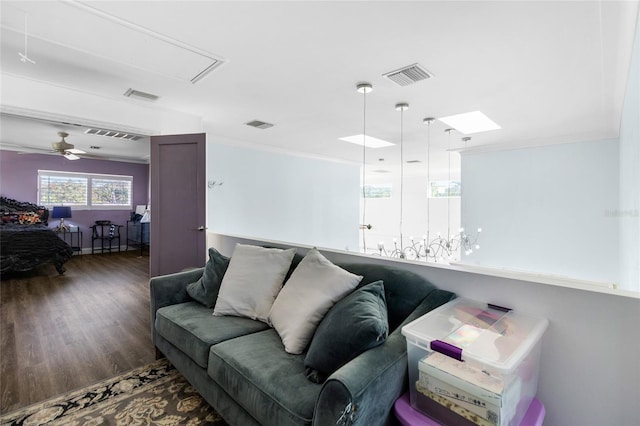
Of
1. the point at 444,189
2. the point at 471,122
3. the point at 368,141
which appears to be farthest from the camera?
the point at 444,189

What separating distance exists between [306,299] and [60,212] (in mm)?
7707

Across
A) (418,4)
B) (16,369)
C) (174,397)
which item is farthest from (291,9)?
(16,369)

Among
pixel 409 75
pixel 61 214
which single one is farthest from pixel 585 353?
pixel 61 214

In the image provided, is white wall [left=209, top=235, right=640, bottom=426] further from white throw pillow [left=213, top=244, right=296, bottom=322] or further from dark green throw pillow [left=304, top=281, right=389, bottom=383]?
white throw pillow [left=213, top=244, right=296, bottom=322]

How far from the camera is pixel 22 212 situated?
250 inches

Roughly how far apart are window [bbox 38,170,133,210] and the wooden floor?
8.56 feet

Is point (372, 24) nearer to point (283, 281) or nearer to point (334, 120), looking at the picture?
point (283, 281)

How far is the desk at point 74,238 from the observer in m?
7.07

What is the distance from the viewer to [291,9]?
178cm

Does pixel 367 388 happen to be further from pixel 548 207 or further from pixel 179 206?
pixel 548 207

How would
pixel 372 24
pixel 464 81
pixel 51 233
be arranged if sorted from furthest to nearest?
pixel 51 233
pixel 464 81
pixel 372 24

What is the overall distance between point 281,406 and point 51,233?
20.5 ft

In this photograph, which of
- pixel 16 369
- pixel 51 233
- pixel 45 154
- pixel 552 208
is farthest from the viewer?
pixel 45 154

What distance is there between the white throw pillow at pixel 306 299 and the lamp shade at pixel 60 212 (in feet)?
24.2
